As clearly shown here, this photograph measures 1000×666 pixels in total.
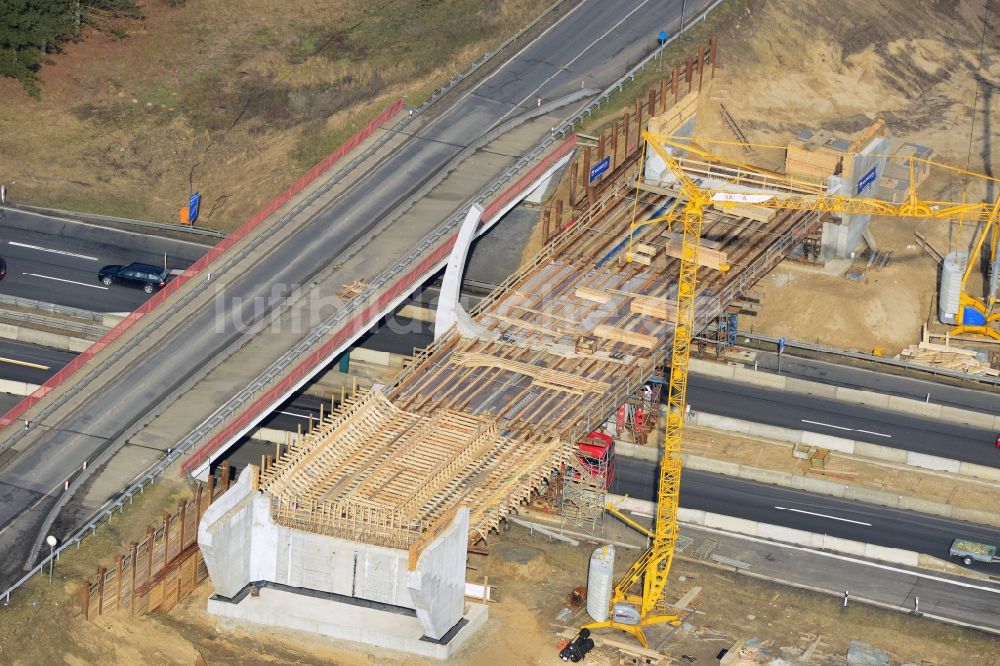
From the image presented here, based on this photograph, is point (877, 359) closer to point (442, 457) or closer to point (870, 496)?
point (870, 496)

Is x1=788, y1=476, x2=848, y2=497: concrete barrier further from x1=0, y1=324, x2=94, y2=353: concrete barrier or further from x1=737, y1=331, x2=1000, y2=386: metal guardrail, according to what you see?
x1=0, y1=324, x2=94, y2=353: concrete barrier

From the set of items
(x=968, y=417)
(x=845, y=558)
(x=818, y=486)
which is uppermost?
(x=968, y=417)

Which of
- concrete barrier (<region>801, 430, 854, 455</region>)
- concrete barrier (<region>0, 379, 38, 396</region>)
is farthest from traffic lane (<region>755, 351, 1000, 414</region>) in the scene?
concrete barrier (<region>0, 379, 38, 396</region>)

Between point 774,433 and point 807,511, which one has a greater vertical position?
point 774,433

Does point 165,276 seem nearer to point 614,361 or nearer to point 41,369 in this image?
point 41,369

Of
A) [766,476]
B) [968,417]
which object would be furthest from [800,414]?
[968,417]

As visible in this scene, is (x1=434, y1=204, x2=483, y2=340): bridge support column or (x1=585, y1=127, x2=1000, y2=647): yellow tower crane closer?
(x1=585, y1=127, x2=1000, y2=647): yellow tower crane
